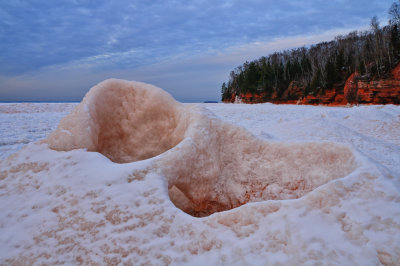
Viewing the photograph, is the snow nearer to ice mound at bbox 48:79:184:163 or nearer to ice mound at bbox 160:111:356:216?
ice mound at bbox 160:111:356:216

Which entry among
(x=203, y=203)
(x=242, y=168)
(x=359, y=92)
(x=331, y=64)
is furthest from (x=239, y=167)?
(x=331, y=64)

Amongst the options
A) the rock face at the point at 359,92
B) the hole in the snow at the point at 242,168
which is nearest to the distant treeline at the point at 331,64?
the rock face at the point at 359,92

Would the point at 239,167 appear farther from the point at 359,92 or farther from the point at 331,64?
the point at 331,64

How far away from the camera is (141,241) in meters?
1.44

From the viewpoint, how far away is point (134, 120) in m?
3.12

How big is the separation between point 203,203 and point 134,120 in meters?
1.41

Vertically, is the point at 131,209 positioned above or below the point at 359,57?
below

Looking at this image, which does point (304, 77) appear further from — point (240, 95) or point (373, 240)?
point (373, 240)

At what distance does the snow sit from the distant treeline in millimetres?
26988

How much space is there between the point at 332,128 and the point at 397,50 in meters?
24.6

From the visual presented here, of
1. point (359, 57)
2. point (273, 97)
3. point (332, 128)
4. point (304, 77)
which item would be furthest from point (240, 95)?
point (332, 128)

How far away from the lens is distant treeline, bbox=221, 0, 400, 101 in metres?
24.6

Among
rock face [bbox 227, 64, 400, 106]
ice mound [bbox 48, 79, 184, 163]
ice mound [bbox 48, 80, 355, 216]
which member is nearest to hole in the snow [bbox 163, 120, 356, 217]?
ice mound [bbox 48, 80, 355, 216]

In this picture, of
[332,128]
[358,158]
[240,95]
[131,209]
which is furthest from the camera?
[240,95]
